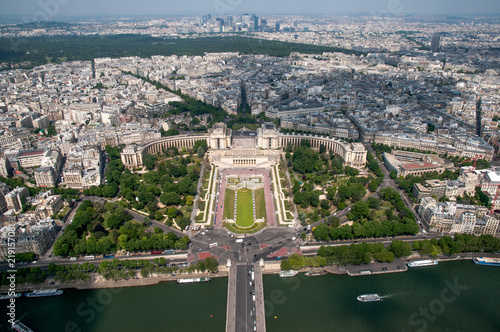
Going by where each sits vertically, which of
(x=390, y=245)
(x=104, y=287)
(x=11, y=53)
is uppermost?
(x=11, y=53)

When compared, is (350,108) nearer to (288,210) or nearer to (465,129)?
(465,129)

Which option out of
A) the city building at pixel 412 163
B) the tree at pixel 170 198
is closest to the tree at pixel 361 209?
the city building at pixel 412 163

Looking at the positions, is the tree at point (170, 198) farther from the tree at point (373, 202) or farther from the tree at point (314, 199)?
the tree at point (373, 202)

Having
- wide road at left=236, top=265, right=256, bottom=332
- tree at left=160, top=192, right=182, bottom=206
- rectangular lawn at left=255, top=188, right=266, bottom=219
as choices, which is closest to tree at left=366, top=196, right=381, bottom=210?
rectangular lawn at left=255, top=188, right=266, bottom=219

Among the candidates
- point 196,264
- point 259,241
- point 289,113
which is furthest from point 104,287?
point 289,113

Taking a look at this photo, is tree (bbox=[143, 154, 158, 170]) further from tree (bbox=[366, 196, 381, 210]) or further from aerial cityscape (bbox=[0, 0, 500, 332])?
tree (bbox=[366, 196, 381, 210])
